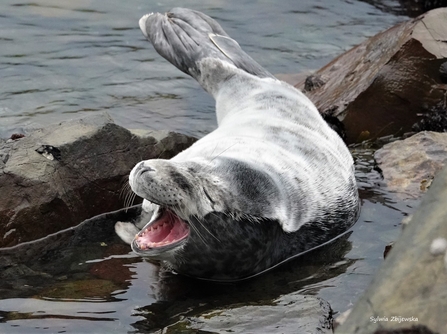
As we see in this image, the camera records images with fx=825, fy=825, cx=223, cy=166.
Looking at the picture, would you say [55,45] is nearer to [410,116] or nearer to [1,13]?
[1,13]

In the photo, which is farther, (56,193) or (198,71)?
(198,71)

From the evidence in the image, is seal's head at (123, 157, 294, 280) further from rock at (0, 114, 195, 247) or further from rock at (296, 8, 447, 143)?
rock at (296, 8, 447, 143)

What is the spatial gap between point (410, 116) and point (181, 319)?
370 cm

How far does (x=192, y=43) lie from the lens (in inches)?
284

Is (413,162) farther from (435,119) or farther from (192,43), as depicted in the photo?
(192,43)

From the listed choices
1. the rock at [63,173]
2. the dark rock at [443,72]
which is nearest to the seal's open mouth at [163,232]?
the rock at [63,173]

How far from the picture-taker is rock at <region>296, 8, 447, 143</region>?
7.20m

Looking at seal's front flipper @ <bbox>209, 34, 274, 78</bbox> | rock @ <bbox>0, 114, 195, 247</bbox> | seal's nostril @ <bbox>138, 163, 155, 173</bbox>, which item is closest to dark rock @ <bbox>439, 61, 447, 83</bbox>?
seal's front flipper @ <bbox>209, 34, 274, 78</bbox>

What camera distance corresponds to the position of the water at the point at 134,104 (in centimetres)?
473

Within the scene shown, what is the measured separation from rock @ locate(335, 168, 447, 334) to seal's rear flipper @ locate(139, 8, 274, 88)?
4350mm

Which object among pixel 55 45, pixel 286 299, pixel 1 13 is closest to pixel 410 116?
pixel 286 299

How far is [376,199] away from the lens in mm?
6234

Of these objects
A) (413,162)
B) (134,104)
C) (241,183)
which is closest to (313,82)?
(134,104)

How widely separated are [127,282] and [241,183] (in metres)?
0.93
